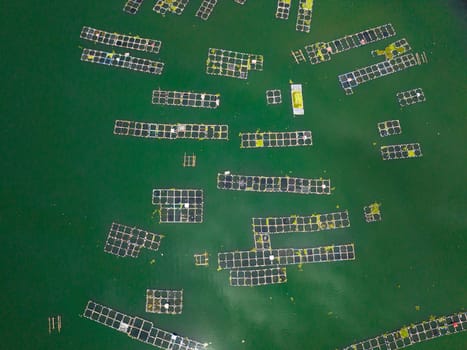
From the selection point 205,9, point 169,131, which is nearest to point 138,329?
point 169,131

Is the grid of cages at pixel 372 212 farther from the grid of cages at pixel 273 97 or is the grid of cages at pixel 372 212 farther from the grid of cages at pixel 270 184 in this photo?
the grid of cages at pixel 273 97

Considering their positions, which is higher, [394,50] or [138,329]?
[394,50]

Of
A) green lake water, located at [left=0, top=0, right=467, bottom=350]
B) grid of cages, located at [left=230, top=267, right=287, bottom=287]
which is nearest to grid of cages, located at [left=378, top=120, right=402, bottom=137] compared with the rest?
green lake water, located at [left=0, top=0, right=467, bottom=350]

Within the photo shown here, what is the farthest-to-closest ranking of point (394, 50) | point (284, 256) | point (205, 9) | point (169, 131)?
point (205, 9), point (394, 50), point (169, 131), point (284, 256)

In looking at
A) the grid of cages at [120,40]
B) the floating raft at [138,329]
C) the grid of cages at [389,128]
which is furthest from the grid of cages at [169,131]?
the floating raft at [138,329]

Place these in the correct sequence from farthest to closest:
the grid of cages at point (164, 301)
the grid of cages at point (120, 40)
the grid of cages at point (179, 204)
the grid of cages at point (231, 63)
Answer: the grid of cages at point (120, 40) → the grid of cages at point (231, 63) → the grid of cages at point (179, 204) → the grid of cages at point (164, 301)

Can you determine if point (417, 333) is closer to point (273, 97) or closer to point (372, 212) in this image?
point (372, 212)
